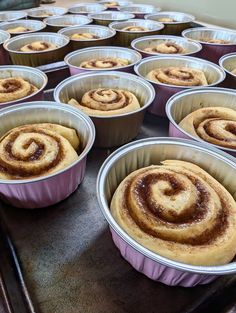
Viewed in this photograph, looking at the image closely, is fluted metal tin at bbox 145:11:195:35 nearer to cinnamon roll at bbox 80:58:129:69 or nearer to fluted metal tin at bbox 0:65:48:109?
cinnamon roll at bbox 80:58:129:69

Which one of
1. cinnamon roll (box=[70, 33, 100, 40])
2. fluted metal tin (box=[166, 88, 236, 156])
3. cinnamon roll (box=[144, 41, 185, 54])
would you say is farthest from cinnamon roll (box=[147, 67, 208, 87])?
cinnamon roll (box=[70, 33, 100, 40])

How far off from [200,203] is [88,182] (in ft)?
1.88

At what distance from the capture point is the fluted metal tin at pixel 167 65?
180 centimetres

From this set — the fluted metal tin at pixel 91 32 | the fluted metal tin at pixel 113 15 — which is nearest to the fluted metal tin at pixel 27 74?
the fluted metal tin at pixel 91 32

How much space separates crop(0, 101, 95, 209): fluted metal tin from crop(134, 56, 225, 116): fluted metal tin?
60 cm

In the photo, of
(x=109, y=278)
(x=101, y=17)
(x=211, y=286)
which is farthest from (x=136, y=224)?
(x=101, y=17)

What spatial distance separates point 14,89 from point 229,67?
1618 mm

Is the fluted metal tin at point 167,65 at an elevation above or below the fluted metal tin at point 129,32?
below

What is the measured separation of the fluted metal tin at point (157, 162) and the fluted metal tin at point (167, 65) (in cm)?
57

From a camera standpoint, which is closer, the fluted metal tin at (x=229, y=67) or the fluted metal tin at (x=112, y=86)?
the fluted metal tin at (x=112, y=86)

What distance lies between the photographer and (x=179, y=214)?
1.06 meters

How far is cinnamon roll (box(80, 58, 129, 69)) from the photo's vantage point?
2.10m

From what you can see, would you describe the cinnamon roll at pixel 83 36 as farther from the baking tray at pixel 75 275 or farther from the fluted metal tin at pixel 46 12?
the baking tray at pixel 75 275

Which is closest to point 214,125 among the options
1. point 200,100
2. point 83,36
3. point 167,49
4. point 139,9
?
point 200,100
